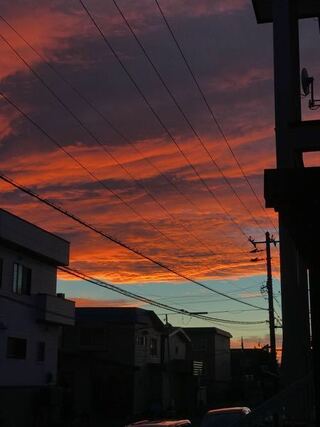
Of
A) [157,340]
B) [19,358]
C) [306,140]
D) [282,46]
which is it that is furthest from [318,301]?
[157,340]

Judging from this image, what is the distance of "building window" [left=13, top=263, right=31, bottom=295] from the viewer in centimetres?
3506

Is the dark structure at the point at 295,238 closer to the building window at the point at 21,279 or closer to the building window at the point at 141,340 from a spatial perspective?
the building window at the point at 21,279

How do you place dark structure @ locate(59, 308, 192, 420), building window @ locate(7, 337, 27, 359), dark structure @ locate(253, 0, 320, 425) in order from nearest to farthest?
dark structure @ locate(253, 0, 320, 425) → building window @ locate(7, 337, 27, 359) → dark structure @ locate(59, 308, 192, 420)

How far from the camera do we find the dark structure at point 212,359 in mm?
Answer: 79812

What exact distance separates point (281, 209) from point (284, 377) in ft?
22.4

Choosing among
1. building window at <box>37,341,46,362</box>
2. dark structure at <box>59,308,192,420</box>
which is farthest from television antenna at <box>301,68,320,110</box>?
dark structure at <box>59,308,192,420</box>

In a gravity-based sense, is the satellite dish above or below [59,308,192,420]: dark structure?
above

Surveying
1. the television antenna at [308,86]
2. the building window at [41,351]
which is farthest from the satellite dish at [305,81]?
the building window at [41,351]

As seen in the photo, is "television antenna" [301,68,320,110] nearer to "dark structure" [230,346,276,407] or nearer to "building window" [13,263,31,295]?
"building window" [13,263,31,295]

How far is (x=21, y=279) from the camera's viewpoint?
3581 cm

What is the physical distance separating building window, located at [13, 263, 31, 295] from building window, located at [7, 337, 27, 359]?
8.39 ft

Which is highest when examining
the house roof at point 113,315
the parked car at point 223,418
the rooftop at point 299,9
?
the rooftop at point 299,9

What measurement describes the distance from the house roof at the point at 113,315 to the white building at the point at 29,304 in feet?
44.1

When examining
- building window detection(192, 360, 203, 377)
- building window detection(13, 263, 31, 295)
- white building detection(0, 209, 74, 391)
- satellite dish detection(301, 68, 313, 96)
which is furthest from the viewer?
building window detection(192, 360, 203, 377)
